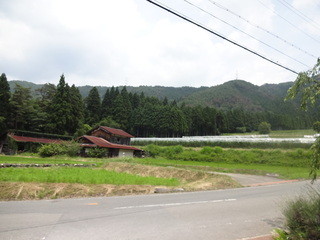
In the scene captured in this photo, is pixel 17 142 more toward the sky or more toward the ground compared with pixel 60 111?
more toward the ground

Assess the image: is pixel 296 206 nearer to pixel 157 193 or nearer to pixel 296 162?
pixel 157 193

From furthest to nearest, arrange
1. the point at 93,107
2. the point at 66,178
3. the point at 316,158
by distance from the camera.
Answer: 1. the point at 93,107
2. the point at 66,178
3. the point at 316,158

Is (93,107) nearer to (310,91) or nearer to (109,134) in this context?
(109,134)

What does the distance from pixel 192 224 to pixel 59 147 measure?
36578 mm

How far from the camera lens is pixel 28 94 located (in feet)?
173

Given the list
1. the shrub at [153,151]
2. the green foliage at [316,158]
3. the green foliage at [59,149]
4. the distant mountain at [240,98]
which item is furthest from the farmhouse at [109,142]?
the distant mountain at [240,98]

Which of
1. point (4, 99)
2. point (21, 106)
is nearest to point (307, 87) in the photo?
point (4, 99)

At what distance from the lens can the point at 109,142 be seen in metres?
49.8

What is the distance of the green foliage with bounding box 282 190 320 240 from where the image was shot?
14.7 ft

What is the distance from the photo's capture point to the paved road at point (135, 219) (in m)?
5.57

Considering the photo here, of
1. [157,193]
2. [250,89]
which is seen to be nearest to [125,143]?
[157,193]

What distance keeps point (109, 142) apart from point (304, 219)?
154 ft

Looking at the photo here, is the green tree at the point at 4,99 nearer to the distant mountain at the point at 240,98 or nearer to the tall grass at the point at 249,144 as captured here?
the tall grass at the point at 249,144

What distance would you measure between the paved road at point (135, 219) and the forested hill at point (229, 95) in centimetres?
12354
